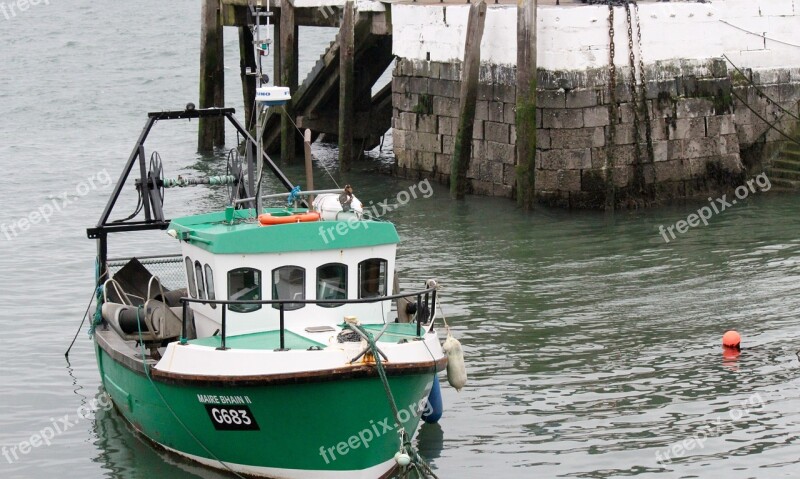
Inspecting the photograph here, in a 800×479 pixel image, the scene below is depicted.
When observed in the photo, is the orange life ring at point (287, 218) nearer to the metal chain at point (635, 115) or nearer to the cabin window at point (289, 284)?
the cabin window at point (289, 284)

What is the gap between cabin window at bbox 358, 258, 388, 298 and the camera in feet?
41.9

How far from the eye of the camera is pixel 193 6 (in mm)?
72750

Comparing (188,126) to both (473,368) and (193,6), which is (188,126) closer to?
(473,368)

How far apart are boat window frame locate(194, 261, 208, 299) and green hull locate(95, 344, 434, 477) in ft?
3.50

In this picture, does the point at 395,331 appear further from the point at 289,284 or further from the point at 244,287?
the point at 244,287

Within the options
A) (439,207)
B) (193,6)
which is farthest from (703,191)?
(193,6)

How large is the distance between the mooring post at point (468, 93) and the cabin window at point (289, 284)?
36.0 ft
